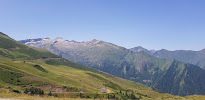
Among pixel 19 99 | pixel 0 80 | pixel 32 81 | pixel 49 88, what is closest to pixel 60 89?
pixel 49 88

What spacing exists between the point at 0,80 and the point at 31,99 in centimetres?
15501

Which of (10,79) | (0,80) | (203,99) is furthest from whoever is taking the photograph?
(10,79)

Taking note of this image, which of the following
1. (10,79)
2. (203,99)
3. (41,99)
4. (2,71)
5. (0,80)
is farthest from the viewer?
(2,71)

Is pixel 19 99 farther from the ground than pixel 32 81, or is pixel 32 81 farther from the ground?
pixel 19 99

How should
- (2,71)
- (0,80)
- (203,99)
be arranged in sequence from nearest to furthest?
(203,99)
(0,80)
(2,71)

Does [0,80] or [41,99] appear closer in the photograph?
[41,99]

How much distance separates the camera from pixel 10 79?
174 meters

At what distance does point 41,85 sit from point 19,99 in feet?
477

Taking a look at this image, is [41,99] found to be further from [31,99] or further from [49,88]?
[49,88]

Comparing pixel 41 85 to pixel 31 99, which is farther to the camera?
pixel 41 85

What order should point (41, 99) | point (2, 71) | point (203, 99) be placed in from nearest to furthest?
1. point (41, 99)
2. point (203, 99)
3. point (2, 71)

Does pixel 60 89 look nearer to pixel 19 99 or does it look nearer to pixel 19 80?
pixel 19 80

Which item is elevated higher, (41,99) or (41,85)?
(41,99)

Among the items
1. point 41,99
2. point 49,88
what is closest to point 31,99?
point 41,99
